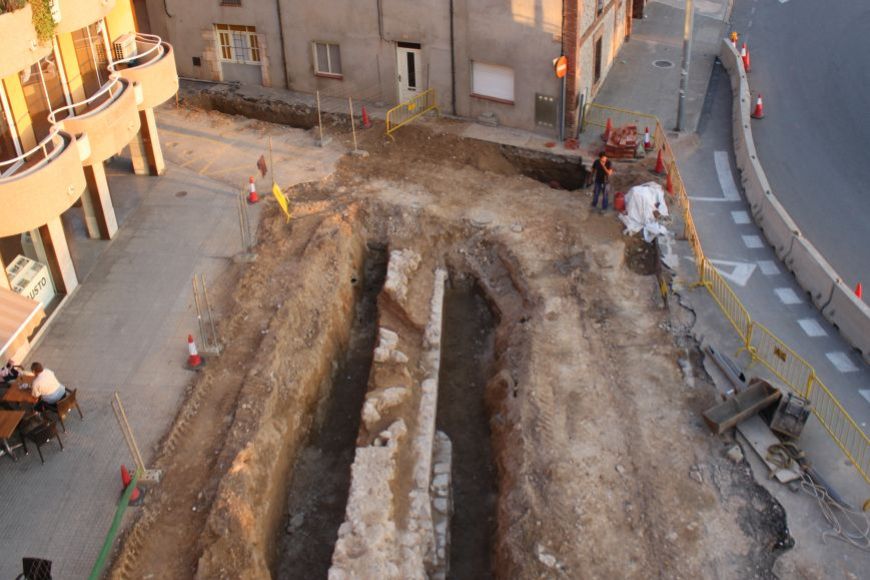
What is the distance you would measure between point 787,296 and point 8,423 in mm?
17269

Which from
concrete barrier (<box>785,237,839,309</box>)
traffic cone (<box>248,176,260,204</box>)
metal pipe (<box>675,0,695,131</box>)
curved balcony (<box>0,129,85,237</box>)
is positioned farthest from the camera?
metal pipe (<box>675,0,695,131</box>)

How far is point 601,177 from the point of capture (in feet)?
75.9

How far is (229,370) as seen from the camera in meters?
17.9

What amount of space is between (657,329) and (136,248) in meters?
13.4

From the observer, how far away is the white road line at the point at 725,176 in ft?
81.5

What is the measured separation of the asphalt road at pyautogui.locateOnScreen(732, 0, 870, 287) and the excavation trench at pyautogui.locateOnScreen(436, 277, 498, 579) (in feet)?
30.4

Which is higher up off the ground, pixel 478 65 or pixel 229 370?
pixel 478 65

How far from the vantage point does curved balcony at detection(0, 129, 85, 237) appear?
16.9 m

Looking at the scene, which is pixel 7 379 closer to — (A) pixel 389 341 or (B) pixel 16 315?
(B) pixel 16 315

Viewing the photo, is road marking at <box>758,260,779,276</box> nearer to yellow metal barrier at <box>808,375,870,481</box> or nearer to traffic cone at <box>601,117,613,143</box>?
yellow metal barrier at <box>808,375,870,481</box>

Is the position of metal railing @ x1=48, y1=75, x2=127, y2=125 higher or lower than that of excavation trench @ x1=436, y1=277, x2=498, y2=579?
higher

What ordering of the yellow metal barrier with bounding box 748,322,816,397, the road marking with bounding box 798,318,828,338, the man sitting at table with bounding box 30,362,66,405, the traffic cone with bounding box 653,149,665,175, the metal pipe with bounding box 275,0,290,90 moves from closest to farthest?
the man sitting at table with bounding box 30,362,66,405 → the yellow metal barrier with bounding box 748,322,816,397 → the road marking with bounding box 798,318,828,338 → the traffic cone with bounding box 653,149,665,175 → the metal pipe with bounding box 275,0,290,90

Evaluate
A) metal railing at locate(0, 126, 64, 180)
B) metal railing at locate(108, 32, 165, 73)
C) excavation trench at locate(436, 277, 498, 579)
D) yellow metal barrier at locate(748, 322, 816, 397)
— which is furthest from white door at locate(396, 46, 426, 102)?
yellow metal barrier at locate(748, 322, 816, 397)

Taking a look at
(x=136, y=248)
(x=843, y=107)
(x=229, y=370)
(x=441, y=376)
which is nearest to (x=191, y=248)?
(x=136, y=248)
